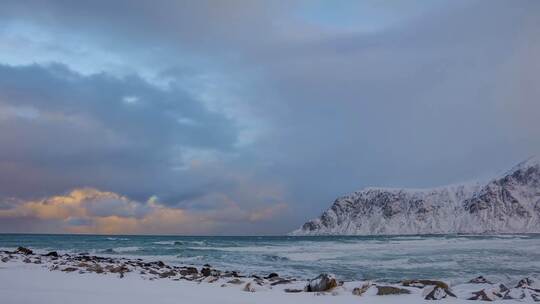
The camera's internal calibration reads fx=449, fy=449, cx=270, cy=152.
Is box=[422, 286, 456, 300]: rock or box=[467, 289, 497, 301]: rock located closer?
box=[422, 286, 456, 300]: rock

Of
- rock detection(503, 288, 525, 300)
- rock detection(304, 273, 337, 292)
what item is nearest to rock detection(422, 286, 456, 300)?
rock detection(503, 288, 525, 300)

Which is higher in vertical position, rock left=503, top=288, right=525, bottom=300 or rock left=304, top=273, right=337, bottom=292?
rock left=304, top=273, right=337, bottom=292

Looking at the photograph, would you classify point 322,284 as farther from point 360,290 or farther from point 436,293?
→ point 436,293

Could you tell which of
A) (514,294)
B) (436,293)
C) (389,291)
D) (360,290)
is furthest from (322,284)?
(514,294)

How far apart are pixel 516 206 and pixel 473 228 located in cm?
2345

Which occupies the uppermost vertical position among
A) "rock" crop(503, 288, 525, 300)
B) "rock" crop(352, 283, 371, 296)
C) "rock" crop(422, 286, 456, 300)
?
"rock" crop(422, 286, 456, 300)

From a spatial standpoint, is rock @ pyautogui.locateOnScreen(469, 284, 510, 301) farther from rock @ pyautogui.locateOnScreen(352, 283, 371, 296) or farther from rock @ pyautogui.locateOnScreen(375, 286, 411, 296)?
rock @ pyautogui.locateOnScreen(352, 283, 371, 296)

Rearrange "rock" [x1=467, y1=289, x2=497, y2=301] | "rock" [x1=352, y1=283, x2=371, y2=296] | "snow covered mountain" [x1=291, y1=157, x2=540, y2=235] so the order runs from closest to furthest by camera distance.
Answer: "rock" [x1=467, y1=289, x2=497, y2=301]
"rock" [x1=352, y1=283, x2=371, y2=296]
"snow covered mountain" [x1=291, y1=157, x2=540, y2=235]

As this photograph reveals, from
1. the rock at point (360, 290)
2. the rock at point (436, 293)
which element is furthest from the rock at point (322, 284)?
the rock at point (436, 293)

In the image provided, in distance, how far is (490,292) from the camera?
11180mm

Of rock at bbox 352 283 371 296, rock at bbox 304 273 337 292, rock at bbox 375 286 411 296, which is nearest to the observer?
rock at bbox 375 286 411 296

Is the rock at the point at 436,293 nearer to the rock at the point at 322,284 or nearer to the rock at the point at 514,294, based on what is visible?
the rock at the point at 514,294

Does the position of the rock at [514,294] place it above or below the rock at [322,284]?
below

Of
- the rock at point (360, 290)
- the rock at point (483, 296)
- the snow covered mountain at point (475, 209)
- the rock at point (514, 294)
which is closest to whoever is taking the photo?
the rock at point (483, 296)
